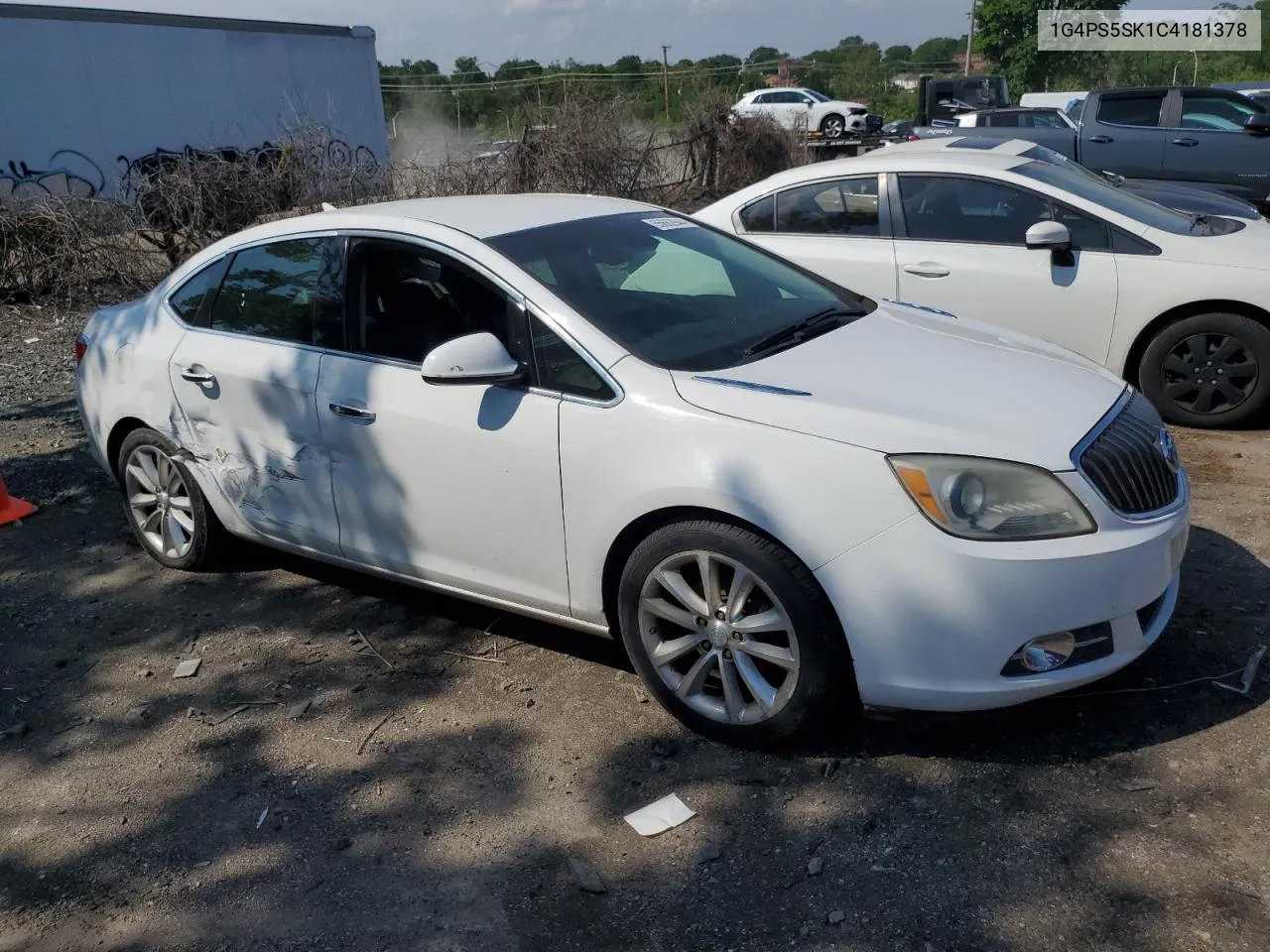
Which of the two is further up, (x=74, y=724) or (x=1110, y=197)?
(x=1110, y=197)

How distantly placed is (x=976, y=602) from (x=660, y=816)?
1.06 m

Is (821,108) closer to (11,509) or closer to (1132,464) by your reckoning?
(11,509)

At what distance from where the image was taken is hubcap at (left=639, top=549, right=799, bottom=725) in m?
3.17

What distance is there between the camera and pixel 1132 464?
320 cm

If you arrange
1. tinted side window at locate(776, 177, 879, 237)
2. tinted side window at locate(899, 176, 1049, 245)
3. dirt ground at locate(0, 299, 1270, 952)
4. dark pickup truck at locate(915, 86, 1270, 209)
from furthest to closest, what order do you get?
1. dark pickup truck at locate(915, 86, 1270, 209)
2. tinted side window at locate(776, 177, 879, 237)
3. tinted side window at locate(899, 176, 1049, 245)
4. dirt ground at locate(0, 299, 1270, 952)

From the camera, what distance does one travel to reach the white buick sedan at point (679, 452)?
9.74 ft

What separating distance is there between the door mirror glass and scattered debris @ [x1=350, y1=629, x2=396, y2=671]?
4.12 m

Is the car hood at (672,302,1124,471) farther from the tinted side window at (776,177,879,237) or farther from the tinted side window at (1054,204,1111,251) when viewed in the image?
the tinted side window at (776,177,879,237)

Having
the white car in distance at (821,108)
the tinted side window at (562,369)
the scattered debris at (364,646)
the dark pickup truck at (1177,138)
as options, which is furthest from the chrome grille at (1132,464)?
the white car in distance at (821,108)

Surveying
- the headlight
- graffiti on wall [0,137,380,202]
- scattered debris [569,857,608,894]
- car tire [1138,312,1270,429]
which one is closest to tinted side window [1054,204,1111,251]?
car tire [1138,312,1270,429]

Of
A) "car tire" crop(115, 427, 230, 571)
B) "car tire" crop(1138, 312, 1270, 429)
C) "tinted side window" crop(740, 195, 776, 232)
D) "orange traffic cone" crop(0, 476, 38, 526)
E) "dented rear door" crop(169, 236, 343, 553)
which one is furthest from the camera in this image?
"tinted side window" crop(740, 195, 776, 232)

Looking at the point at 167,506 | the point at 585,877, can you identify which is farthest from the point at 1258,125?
the point at 585,877

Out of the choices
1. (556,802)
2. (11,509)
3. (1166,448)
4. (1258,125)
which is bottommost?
(556,802)

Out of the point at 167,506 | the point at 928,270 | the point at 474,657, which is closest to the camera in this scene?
the point at 474,657
